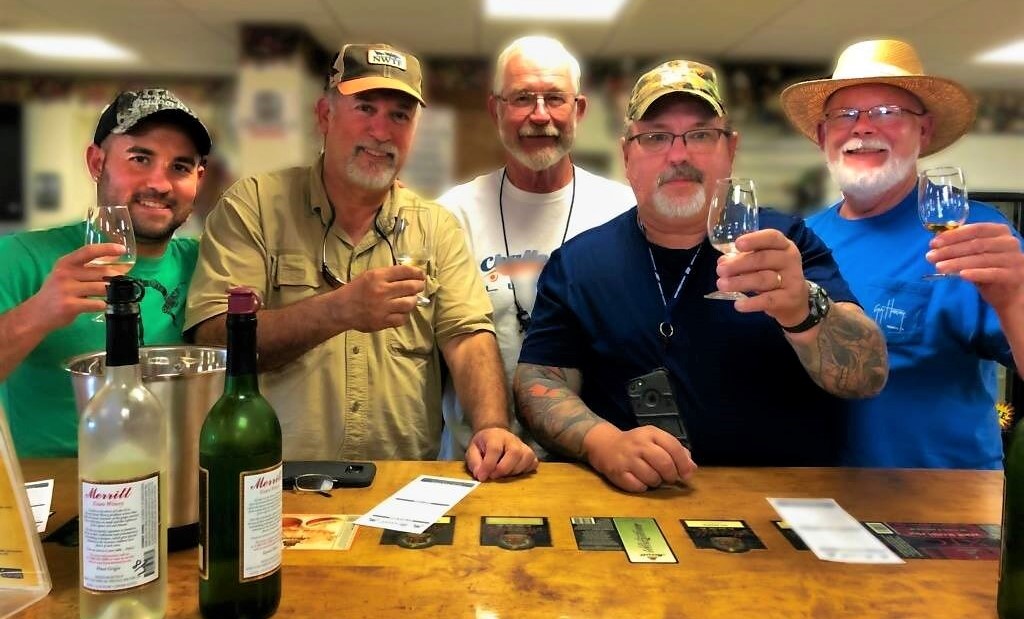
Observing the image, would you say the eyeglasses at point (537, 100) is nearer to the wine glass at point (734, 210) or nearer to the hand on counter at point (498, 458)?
the wine glass at point (734, 210)

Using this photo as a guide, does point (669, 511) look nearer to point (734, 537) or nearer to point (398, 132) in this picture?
point (734, 537)

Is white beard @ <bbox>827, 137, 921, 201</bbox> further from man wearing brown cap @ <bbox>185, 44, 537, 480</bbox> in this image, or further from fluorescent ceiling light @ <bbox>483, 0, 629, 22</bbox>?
fluorescent ceiling light @ <bbox>483, 0, 629, 22</bbox>

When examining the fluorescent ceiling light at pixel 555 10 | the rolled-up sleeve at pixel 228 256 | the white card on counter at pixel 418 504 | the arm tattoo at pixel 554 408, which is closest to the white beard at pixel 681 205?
the arm tattoo at pixel 554 408

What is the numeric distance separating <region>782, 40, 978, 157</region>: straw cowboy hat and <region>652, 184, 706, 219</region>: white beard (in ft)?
1.98

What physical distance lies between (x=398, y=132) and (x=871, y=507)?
4.74 feet

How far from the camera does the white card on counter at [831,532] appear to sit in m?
1.08

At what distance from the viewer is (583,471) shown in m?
1.45

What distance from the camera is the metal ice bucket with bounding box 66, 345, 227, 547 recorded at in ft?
3.10

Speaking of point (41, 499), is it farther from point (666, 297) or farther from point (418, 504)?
point (666, 297)

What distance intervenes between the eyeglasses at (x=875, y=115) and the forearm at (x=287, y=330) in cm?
141

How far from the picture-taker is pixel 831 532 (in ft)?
3.80

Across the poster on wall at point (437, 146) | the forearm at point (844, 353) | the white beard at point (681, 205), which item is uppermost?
the poster on wall at point (437, 146)

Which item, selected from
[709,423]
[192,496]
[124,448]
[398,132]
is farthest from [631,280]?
[124,448]

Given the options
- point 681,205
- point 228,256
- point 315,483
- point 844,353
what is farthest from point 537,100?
point 315,483
